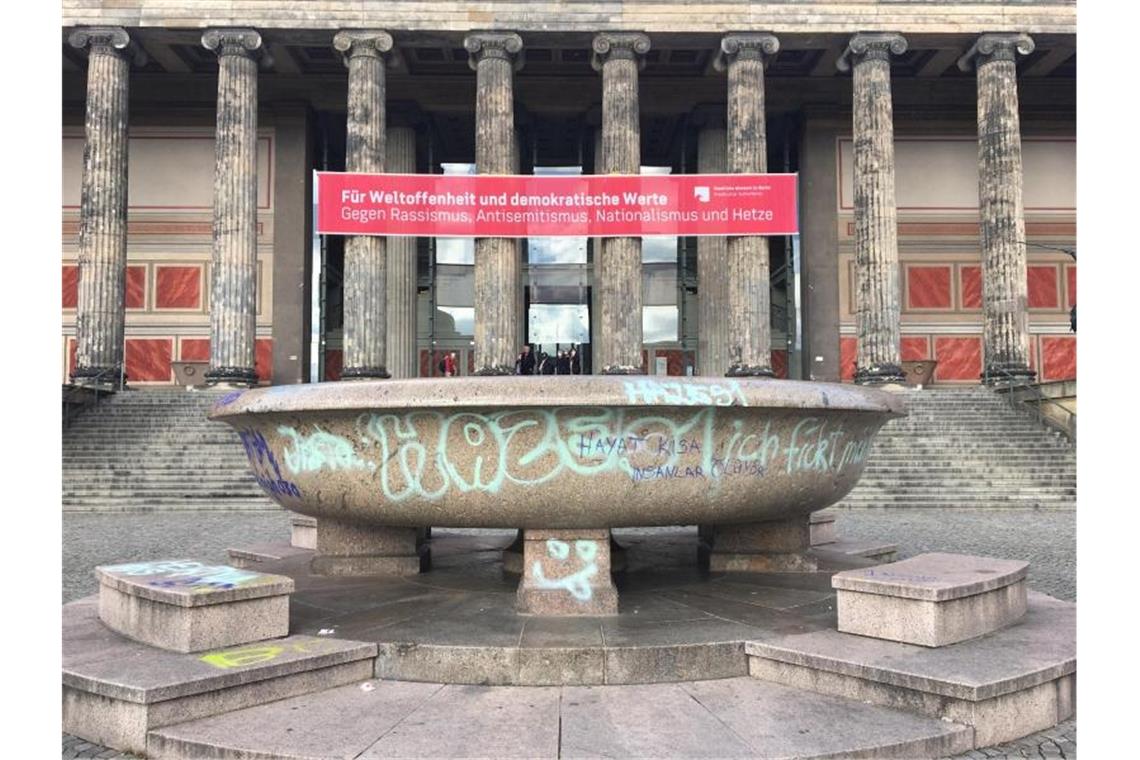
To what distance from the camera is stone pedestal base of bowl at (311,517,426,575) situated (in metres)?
5.79

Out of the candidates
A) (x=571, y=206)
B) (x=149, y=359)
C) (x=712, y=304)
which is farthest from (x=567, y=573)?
(x=149, y=359)

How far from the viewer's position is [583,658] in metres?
3.79

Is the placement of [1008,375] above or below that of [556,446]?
above

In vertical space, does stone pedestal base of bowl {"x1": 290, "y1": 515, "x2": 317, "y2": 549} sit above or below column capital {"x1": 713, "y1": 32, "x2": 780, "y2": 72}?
below

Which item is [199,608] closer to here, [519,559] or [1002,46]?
[519,559]

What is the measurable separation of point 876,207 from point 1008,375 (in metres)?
5.84

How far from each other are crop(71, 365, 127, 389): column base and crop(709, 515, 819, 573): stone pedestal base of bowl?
2082cm

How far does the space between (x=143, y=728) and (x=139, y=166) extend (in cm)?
2867

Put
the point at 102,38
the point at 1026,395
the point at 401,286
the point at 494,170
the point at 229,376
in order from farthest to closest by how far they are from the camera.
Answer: the point at 401,286, the point at 494,170, the point at 102,38, the point at 229,376, the point at 1026,395

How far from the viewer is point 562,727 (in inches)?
127

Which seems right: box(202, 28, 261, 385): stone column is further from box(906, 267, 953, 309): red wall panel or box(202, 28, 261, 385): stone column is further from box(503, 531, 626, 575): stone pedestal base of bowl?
box(906, 267, 953, 309): red wall panel

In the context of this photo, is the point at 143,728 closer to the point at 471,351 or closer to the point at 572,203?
the point at 572,203

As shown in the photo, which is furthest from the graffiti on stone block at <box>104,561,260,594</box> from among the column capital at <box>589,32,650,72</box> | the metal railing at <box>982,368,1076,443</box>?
the column capital at <box>589,32,650,72</box>

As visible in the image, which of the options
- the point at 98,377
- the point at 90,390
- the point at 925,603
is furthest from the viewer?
the point at 98,377
